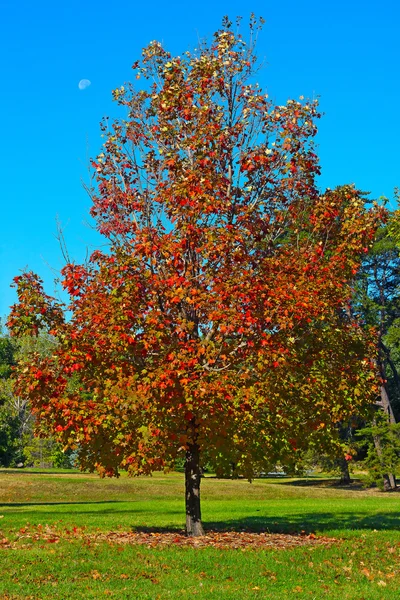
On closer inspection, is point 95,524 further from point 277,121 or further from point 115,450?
point 277,121

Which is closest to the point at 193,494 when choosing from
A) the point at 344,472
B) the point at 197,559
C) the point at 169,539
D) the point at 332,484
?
the point at 169,539

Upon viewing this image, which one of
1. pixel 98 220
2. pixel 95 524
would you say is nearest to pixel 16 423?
pixel 95 524

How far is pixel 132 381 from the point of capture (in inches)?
528

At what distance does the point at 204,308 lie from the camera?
14469 millimetres

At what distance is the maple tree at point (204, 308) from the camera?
13.4 m

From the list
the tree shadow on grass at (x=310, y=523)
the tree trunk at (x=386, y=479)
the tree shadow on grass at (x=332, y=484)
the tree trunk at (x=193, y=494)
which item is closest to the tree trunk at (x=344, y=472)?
the tree shadow on grass at (x=332, y=484)

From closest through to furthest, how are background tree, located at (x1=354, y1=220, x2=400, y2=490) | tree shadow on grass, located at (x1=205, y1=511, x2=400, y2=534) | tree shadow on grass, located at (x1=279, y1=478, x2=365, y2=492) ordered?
1. tree shadow on grass, located at (x1=205, y1=511, x2=400, y2=534)
2. background tree, located at (x1=354, y1=220, x2=400, y2=490)
3. tree shadow on grass, located at (x1=279, y1=478, x2=365, y2=492)

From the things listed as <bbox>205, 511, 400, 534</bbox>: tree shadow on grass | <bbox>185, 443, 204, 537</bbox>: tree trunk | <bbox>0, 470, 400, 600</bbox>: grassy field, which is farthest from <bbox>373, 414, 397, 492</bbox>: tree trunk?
<bbox>185, 443, 204, 537</bbox>: tree trunk

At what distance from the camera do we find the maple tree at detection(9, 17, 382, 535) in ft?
43.9

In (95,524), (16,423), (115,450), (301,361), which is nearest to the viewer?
(115,450)

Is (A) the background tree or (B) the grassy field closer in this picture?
(B) the grassy field

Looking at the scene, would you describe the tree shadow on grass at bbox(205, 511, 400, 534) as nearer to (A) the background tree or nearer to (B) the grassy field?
(B) the grassy field

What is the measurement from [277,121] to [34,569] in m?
10.6

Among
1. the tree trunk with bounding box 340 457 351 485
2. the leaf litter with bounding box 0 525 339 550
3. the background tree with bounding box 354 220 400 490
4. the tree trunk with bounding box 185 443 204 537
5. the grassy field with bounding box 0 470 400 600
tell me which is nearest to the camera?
the grassy field with bounding box 0 470 400 600
